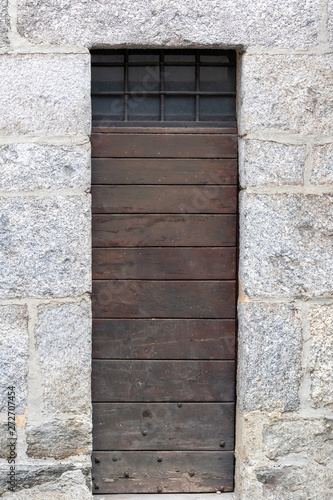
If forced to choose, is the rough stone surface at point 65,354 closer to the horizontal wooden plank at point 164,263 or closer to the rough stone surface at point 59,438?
the rough stone surface at point 59,438

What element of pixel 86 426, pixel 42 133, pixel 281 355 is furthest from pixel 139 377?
pixel 42 133

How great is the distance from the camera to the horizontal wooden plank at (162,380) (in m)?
2.85

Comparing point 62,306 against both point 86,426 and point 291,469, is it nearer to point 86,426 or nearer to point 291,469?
point 86,426

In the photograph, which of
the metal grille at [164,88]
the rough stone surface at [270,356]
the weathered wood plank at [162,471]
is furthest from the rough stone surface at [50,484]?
the metal grille at [164,88]

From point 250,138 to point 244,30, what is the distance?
1.72 ft

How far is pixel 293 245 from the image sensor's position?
2697mm

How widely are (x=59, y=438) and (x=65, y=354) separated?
42 centimetres

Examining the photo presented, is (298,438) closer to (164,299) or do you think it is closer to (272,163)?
(164,299)

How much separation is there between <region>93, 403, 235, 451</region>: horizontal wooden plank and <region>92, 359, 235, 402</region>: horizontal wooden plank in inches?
1.8

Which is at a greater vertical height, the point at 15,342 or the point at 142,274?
the point at 142,274

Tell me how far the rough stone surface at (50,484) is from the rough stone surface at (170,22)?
210cm

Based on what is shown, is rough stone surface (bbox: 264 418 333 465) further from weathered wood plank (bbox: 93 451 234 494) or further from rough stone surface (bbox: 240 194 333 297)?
rough stone surface (bbox: 240 194 333 297)

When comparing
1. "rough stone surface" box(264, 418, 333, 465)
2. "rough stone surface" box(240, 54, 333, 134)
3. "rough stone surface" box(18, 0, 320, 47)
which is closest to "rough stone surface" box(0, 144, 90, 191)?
"rough stone surface" box(18, 0, 320, 47)

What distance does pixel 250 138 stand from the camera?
8.81 ft
